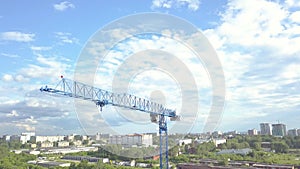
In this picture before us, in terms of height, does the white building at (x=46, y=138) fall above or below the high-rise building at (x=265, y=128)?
below

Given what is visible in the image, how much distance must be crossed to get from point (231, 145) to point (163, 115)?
11.4 meters

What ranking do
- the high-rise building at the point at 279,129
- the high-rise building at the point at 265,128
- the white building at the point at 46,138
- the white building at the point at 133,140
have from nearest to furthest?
the white building at the point at 133,140 < the high-rise building at the point at 279,129 < the white building at the point at 46,138 < the high-rise building at the point at 265,128

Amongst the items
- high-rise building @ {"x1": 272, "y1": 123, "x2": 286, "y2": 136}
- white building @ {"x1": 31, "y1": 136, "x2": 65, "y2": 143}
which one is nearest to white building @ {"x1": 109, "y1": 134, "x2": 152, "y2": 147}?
white building @ {"x1": 31, "y1": 136, "x2": 65, "y2": 143}

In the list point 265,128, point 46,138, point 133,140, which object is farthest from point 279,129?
point 46,138

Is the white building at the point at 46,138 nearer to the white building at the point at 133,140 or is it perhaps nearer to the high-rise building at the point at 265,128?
the white building at the point at 133,140

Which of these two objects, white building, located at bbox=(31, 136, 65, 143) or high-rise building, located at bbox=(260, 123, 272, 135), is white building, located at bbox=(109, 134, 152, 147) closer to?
white building, located at bbox=(31, 136, 65, 143)

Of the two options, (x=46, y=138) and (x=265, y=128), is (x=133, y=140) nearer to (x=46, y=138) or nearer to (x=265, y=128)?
(x=46, y=138)

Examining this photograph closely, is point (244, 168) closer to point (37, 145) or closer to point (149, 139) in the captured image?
point (149, 139)

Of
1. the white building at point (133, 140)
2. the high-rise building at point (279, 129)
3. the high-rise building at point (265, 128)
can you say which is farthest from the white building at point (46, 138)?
the high-rise building at point (279, 129)

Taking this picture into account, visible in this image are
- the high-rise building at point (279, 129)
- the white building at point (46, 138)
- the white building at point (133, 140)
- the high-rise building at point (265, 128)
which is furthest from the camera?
the high-rise building at point (265, 128)

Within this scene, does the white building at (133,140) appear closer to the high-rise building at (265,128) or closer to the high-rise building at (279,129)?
the high-rise building at (279,129)

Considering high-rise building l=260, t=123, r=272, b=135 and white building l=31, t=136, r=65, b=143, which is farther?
high-rise building l=260, t=123, r=272, b=135

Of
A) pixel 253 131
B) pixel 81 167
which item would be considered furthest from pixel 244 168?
pixel 253 131

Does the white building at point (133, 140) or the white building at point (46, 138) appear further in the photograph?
the white building at point (46, 138)
